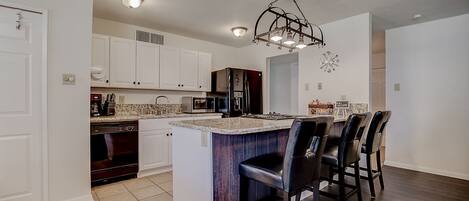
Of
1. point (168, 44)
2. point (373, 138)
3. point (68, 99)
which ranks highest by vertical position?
point (168, 44)

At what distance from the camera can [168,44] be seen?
4.46 metres

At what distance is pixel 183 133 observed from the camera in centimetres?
202

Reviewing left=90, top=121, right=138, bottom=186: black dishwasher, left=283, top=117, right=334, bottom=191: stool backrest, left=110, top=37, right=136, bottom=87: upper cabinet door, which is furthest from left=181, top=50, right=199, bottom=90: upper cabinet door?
left=283, top=117, right=334, bottom=191: stool backrest

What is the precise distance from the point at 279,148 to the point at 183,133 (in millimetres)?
912

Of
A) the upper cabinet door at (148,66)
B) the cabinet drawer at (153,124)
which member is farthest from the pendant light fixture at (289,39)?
the upper cabinet door at (148,66)

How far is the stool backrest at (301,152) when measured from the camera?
1.45 metres

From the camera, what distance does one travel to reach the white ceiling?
10.0 feet

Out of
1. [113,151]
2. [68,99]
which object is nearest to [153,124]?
[113,151]

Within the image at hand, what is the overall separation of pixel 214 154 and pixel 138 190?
1695mm

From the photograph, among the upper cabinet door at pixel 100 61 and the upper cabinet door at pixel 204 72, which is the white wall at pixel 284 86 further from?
the upper cabinet door at pixel 100 61

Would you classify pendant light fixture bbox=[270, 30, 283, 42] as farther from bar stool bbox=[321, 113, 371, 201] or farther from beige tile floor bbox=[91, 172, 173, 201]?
beige tile floor bbox=[91, 172, 173, 201]

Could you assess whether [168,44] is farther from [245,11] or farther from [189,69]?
[245,11]

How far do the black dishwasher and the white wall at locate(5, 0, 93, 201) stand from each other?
0.51 m

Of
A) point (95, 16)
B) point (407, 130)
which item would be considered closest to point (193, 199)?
point (95, 16)
